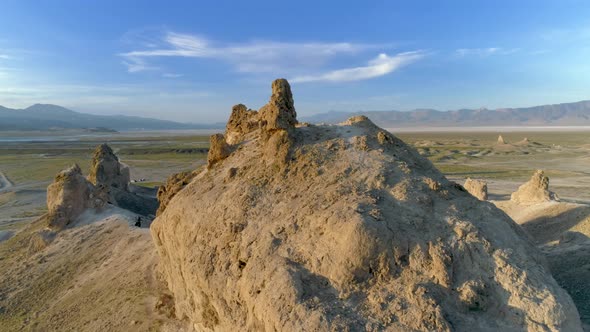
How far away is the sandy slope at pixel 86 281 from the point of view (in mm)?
13586

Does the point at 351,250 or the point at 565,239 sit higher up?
the point at 351,250

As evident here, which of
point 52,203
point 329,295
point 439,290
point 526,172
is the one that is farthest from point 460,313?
point 526,172

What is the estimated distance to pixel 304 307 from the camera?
7473 mm

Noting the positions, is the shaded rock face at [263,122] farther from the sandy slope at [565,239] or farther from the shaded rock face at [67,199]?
the shaded rock face at [67,199]

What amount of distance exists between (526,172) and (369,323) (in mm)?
55268

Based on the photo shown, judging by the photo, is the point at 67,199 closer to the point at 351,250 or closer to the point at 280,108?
the point at 280,108

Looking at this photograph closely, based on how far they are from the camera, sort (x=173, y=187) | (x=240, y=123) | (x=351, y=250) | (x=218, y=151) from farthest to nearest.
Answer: (x=240, y=123) < (x=173, y=187) < (x=218, y=151) < (x=351, y=250)

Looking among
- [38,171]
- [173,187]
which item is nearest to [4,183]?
[38,171]

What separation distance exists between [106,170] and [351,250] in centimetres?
2433

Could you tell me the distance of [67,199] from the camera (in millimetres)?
20734

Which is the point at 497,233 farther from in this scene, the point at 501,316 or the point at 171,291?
the point at 171,291

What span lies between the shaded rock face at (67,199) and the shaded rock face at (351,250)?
11.9 meters

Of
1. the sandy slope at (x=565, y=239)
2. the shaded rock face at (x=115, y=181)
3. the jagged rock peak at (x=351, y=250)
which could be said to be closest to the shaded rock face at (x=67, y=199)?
the shaded rock face at (x=115, y=181)

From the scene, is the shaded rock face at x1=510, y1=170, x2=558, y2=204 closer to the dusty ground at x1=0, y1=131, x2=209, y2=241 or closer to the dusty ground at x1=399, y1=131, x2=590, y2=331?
the dusty ground at x1=399, y1=131, x2=590, y2=331
